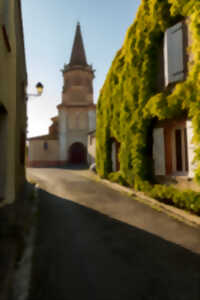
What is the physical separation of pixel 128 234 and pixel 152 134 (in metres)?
4.36

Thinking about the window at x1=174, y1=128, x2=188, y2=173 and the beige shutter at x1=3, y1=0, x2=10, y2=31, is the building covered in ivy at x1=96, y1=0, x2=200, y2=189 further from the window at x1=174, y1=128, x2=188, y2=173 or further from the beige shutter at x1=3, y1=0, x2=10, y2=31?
the beige shutter at x1=3, y1=0, x2=10, y2=31

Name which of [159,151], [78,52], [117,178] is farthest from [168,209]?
[78,52]

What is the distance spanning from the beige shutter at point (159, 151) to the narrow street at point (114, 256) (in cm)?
182

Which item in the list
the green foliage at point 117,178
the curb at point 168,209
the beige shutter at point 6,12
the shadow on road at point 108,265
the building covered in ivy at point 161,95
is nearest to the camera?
the shadow on road at point 108,265

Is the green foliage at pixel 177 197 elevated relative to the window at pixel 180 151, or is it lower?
lower

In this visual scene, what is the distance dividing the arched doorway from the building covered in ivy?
2067 cm

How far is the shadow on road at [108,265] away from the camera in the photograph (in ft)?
8.36

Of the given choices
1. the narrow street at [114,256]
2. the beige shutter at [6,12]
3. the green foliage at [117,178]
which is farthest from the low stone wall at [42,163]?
the beige shutter at [6,12]

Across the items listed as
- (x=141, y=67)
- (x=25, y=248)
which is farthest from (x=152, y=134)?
(x=25, y=248)

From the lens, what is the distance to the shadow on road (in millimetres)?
2549

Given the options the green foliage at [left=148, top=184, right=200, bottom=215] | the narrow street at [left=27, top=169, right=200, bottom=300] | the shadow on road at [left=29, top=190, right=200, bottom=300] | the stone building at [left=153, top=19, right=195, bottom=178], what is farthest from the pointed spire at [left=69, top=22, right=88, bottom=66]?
the shadow on road at [left=29, top=190, right=200, bottom=300]

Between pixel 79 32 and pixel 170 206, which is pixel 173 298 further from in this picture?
pixel 79 32

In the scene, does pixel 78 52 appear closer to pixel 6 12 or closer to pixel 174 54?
pixel 174 54

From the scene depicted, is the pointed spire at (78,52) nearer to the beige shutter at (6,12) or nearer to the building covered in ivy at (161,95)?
the building covered in ivy at (161,95)
